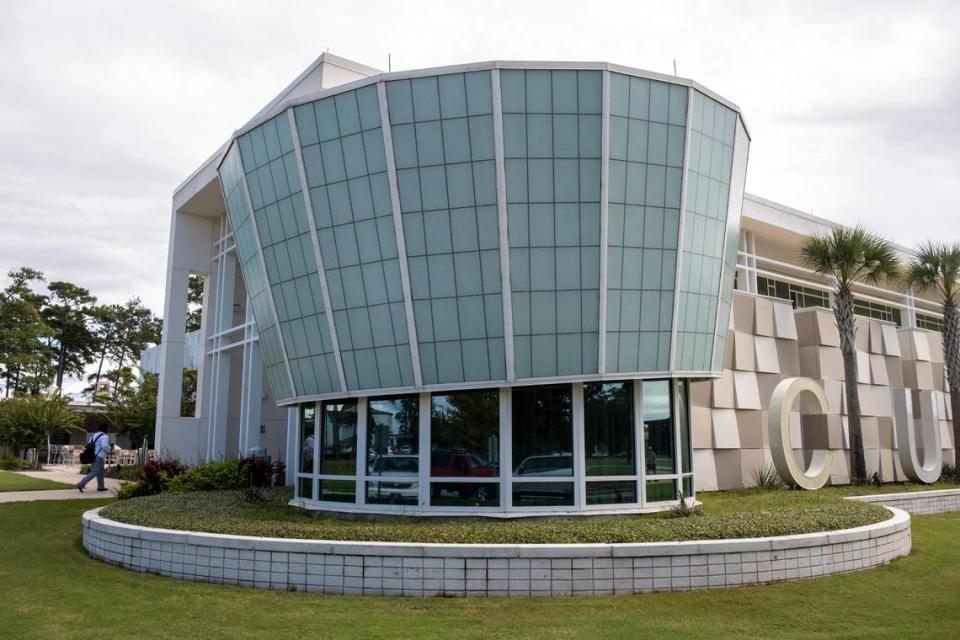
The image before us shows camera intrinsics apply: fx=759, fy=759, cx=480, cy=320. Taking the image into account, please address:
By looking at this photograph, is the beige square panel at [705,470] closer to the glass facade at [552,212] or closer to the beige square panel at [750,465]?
the beige square panel at [750,465]

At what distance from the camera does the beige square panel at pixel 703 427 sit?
23.1 metres

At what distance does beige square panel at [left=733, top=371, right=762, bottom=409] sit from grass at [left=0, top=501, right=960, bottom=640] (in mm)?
12748

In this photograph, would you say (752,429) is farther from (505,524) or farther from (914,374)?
(505,524)

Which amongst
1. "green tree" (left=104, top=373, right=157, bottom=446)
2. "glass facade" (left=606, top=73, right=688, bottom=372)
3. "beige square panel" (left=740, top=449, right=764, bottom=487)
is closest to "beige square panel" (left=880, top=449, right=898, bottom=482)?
"beige square panel" (left=740, top=449, right=764, bottom=487)

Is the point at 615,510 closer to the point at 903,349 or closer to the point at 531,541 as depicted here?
the point at 531,541

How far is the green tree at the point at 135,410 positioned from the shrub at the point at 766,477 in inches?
1114

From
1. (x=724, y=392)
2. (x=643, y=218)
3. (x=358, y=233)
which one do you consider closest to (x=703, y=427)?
(x=724, y=392)

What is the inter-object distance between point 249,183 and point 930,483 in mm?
25231

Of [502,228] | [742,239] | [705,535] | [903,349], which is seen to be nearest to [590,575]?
[705,535]

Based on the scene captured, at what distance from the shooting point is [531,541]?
11125mm

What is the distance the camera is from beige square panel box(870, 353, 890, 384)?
3067 centimetres

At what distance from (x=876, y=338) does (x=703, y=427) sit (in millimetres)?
12388

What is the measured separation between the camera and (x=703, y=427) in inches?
918

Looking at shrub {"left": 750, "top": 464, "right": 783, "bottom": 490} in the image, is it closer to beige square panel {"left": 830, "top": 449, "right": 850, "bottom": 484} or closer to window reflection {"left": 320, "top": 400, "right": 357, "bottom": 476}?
beige square panel {"left": 830, "top": 449, "right": 850, "bottom": 484}
